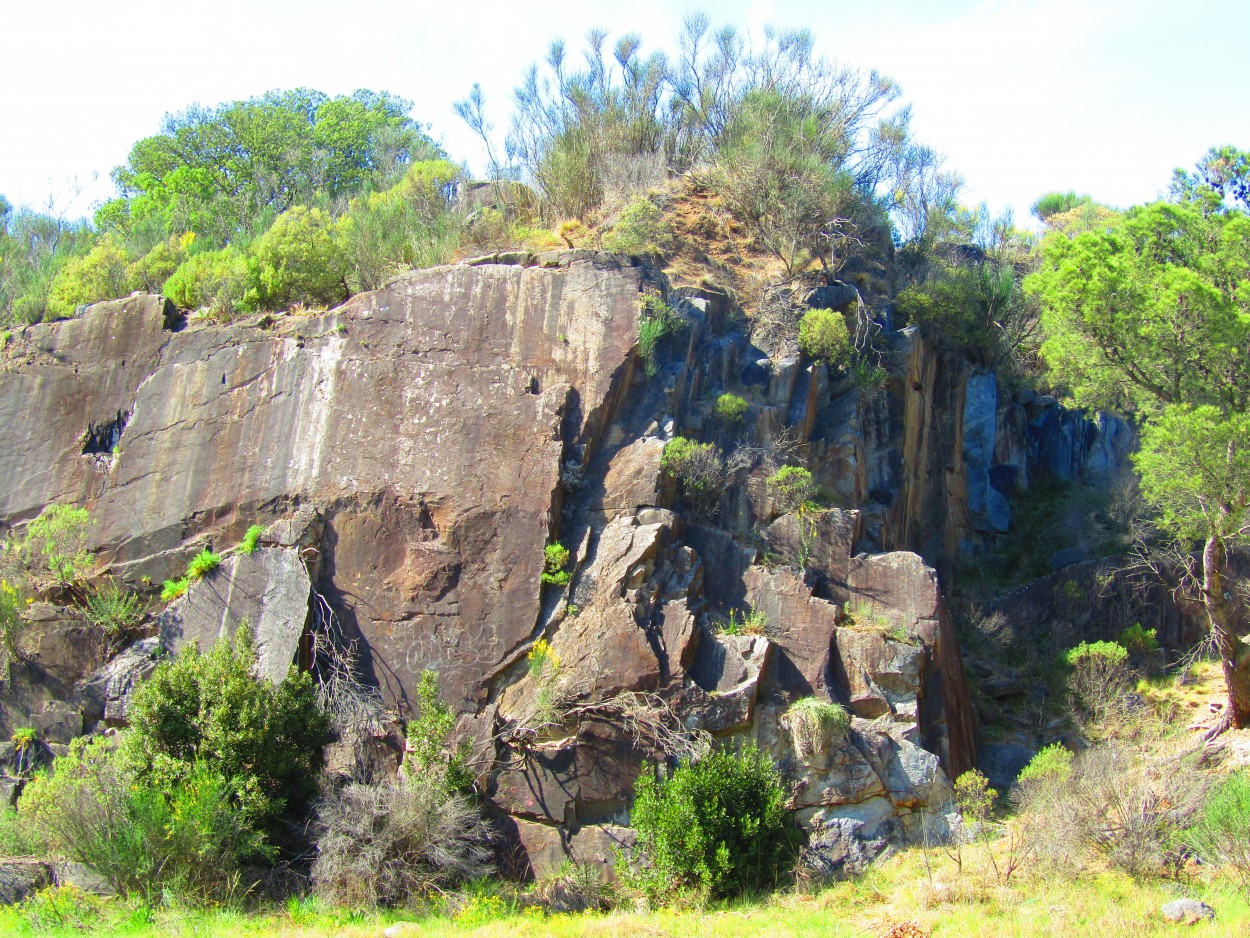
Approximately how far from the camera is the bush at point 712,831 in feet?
40.5

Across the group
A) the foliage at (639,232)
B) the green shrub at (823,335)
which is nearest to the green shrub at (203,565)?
the foliage at (639,232)

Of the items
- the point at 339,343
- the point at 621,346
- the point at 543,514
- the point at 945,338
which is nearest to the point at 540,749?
the point at 543,514

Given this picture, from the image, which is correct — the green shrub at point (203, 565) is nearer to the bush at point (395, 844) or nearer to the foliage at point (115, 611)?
the foliage at point (115, 611)

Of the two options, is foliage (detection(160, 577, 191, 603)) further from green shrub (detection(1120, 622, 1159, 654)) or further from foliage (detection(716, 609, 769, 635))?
green shrub (detection(1120, 622, 1159, 654))

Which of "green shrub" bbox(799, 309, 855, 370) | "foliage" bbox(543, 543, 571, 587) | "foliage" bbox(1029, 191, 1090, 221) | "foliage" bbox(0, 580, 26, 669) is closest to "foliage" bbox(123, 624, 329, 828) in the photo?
"foliage" bbox(0, 580, 26, 669)

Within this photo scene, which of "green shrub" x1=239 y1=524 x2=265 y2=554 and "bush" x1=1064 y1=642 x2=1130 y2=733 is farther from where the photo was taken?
"bush" x1=1064 y1=642 x2=1130 y2=733

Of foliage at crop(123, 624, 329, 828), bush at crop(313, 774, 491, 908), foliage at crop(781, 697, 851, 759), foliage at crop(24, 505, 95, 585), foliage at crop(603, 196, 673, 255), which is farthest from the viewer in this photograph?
foliage at crop(603, 196, 673, 255)

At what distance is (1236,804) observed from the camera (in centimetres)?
1212

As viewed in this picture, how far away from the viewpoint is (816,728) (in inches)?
531

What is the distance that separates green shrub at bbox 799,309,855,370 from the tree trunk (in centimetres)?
620

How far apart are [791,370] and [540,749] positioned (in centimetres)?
738

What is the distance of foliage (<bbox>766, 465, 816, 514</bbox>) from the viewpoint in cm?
1579

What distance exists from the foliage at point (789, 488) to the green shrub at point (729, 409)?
126 centimetres

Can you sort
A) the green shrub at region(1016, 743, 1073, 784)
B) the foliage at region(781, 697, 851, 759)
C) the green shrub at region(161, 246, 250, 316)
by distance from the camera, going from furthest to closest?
the green shrub at region(161, 246, 250, 316) → the green shrub at region(1016, 743, 1073, 784) → the foliage at region(781, 697, 851, 759)
